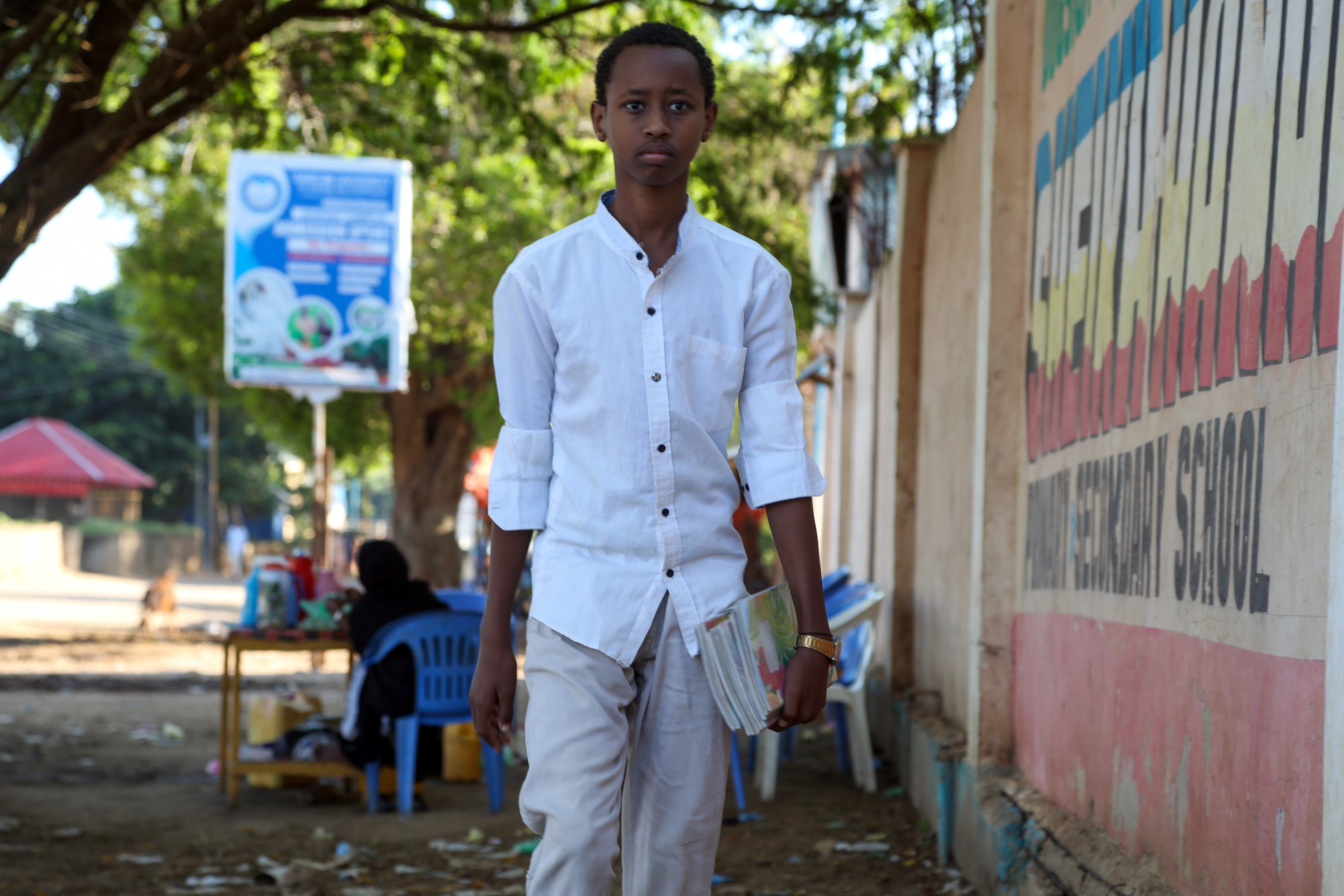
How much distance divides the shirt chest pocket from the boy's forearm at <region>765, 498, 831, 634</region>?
19 centimetres

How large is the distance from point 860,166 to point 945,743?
5344 millimetres

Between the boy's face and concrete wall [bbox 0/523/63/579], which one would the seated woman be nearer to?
the boy's face

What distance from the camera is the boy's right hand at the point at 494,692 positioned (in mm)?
2369

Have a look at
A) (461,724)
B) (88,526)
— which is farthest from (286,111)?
(88,526)

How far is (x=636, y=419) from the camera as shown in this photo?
2248 mm

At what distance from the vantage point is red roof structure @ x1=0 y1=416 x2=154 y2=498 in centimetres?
3703

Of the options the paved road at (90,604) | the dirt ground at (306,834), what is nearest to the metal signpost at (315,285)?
the dirt ground at (306,834)

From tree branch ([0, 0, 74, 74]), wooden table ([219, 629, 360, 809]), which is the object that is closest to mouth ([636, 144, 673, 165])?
wooden table ([219, 629, 360, 809])

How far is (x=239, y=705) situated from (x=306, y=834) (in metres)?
0.87

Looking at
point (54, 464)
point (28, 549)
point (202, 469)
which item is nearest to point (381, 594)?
point (28, 549)

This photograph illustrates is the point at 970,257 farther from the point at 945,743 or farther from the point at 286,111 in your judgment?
the point at 286,111

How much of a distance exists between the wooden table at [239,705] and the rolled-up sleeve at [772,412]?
4232mm

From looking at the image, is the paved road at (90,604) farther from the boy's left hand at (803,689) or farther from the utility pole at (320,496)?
the boy's left hand at (803,689)

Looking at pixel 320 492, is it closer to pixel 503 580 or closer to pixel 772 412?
pixel 503 580
